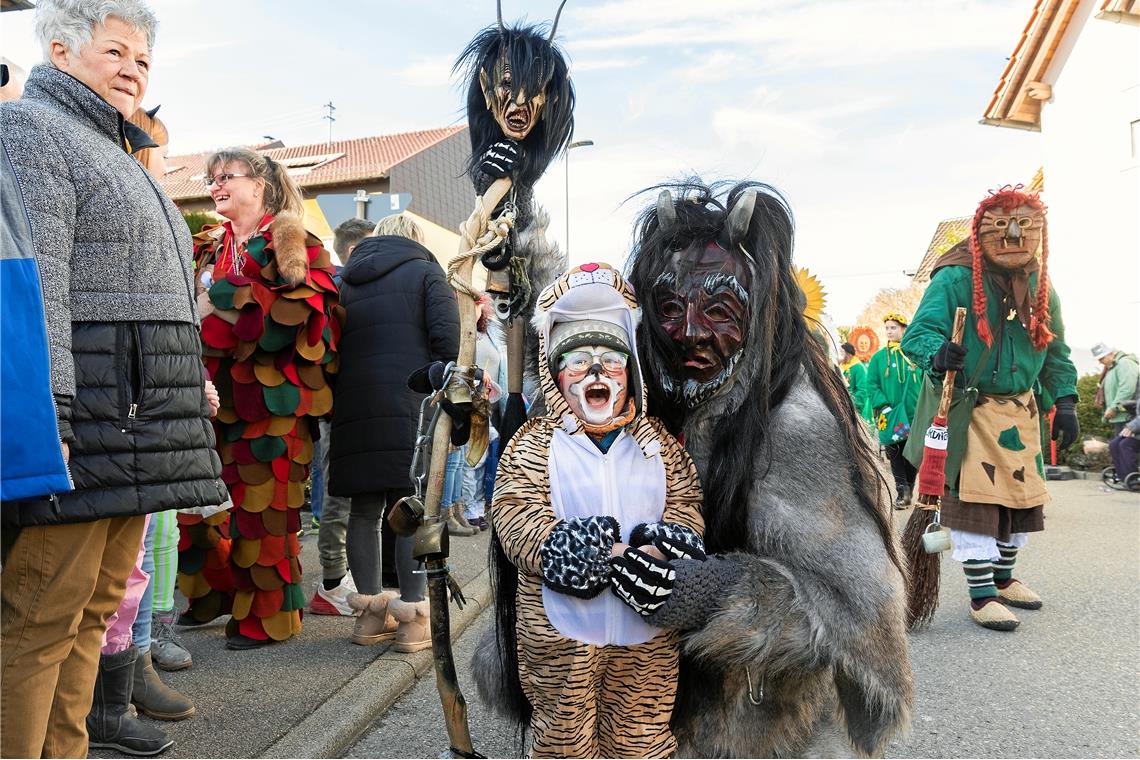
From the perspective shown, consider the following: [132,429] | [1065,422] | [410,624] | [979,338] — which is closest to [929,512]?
[979,338]

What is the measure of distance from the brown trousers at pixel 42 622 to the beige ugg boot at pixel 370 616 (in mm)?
1833

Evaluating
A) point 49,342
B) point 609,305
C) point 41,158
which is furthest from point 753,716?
point 41,158

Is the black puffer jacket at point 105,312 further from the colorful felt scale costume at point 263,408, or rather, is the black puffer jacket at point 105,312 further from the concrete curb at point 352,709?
the colorful felt scale costume at point 263,408

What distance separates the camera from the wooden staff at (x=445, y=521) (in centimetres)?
218

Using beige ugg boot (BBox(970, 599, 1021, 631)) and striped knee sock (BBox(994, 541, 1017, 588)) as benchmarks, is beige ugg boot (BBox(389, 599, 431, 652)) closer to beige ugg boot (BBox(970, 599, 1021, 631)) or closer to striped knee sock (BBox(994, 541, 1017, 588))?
beige ugg boot (BBox(970, 599, 1021, 631))

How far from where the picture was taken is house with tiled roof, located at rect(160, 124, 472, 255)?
24500mm

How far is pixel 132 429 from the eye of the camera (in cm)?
224

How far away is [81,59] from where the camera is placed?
2307 millimetres

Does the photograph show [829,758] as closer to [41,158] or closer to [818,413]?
[818,413]

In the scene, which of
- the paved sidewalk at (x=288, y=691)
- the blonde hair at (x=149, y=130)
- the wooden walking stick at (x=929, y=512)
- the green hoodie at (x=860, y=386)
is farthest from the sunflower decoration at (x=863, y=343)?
the blonde hair at (x=149, y=130)

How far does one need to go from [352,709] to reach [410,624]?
72cm

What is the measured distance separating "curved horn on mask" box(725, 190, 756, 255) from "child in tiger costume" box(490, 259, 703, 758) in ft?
1.10

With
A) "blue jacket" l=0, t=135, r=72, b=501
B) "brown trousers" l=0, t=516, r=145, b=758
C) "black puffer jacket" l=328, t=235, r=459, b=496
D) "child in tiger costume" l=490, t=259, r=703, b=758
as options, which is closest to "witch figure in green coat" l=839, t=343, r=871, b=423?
"black puffer jacket" l=328, t=235, r=459, b=496

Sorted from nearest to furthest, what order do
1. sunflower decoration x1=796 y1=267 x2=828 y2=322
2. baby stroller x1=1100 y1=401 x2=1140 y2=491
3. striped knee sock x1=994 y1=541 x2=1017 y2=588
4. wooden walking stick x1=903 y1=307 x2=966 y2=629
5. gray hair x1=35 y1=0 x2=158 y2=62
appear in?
gray hair x1=35 y1=0 x2=158 y2=62 < sunflower decoration x1=796 y1=267 x2=828 y2=322 < wooden walking stick x1=903 y1=307 x2=966 y2=629 < striped knee sock x1=994 y1=541 x2=1017 y2=588 < baby stroller x1=1100 y1=401 x2=1140 y2=491
